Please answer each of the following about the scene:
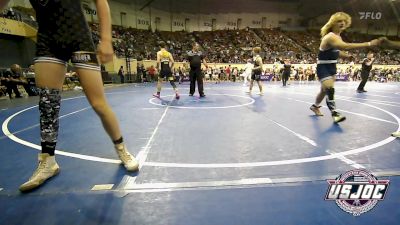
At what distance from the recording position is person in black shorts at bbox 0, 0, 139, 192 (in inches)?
80.4

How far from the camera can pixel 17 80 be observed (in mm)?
→ 10242

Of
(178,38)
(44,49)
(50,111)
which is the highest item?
(178,38)

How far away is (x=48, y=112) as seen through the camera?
2.21 metres

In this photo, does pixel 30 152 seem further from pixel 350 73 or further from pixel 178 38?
pixel 178 38

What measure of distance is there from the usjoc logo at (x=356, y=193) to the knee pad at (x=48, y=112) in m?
2.26

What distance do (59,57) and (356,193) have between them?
243 cm

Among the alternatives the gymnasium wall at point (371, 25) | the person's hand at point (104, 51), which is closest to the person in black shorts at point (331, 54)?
the person's hand at point (104, 51)

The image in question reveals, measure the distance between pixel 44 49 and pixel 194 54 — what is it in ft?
23.1

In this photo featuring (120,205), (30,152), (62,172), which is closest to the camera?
(120,205)

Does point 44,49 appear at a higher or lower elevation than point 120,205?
higher

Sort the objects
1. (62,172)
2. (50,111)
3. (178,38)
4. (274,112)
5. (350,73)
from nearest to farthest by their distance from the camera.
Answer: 1. (50,111)
2. (62,172)
3. (274,112)
4. (350,73)
5. (178,38)

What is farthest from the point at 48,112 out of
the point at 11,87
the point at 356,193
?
the point at 11,87

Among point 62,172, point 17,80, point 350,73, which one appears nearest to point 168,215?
point 62,172

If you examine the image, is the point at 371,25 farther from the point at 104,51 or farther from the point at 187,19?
the point at 104,51
